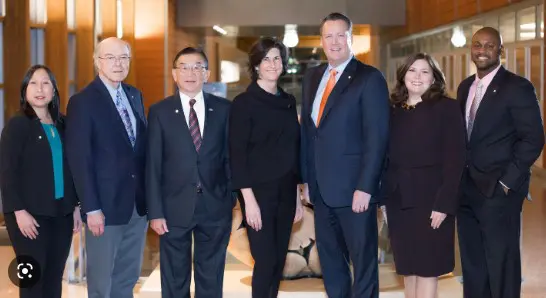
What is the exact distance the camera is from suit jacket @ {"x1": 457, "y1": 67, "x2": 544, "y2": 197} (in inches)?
150

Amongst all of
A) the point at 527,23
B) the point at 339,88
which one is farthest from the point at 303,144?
the point at 527,23

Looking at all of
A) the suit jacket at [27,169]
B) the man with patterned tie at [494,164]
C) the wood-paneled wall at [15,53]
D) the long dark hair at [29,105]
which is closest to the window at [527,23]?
the wood-paneled wall at [15,53]

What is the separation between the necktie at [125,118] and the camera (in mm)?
3693

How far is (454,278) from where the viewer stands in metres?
5.22

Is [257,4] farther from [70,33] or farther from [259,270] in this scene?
[259,270]

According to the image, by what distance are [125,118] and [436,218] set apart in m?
1.53

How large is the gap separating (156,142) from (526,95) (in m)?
1.80

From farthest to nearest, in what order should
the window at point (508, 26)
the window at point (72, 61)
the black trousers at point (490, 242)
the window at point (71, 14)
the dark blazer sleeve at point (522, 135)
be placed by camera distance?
the window at point (508, 26)
the window at point (72, 61)
the window at point (71, 14)
the black trousers at point (490, 242)
the dark blazer sleeve at point (522, 135)

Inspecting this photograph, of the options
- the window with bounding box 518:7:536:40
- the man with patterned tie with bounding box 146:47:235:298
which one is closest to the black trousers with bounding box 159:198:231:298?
the man with patterned tie with bounding box 146:47:235:298

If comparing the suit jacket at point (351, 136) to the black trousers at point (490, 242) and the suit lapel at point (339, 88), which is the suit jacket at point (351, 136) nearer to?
the suit lapel at point (339, 88)

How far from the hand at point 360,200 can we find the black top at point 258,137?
0.33 metres

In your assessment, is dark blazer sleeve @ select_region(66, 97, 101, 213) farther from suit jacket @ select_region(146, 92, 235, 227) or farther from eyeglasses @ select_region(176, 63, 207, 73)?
eyeglasses @ select_region(176, 63, 207, 73)

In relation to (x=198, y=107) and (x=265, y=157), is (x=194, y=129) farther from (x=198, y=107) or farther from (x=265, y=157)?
(x=265, y=157)

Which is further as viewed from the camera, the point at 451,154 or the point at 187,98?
the point at 187,98
